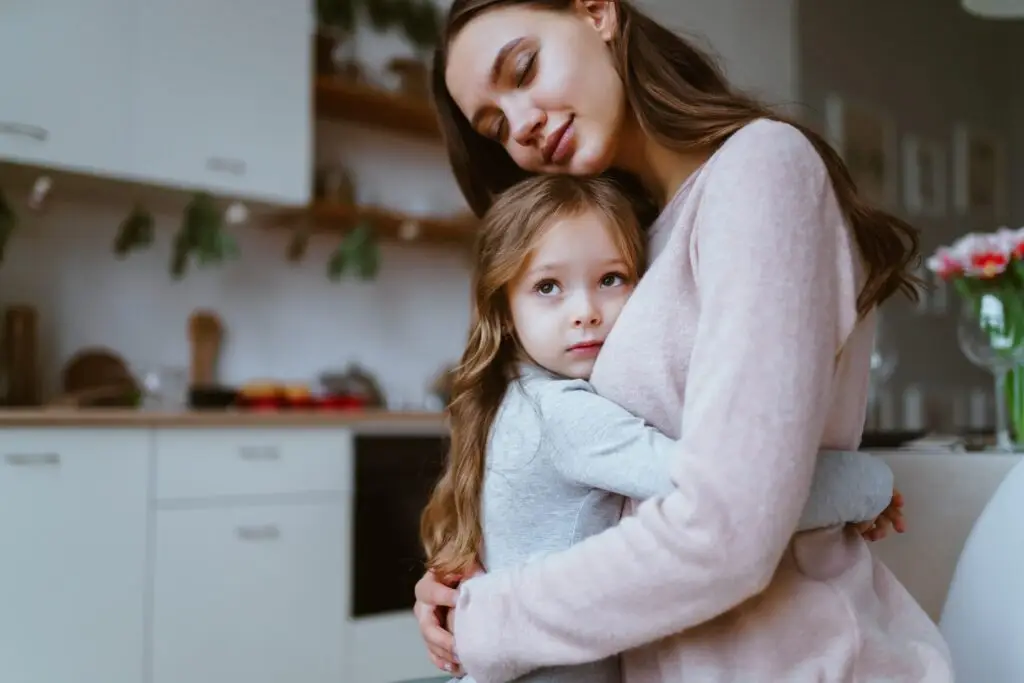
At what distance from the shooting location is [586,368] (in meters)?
0.99

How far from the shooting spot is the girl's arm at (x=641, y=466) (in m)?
0.79

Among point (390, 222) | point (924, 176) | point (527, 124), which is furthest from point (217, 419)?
point (924, 176)

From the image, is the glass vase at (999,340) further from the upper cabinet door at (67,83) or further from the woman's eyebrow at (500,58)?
the upper cabinet door at (67,83)

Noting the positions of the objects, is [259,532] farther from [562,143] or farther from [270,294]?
[562,143]

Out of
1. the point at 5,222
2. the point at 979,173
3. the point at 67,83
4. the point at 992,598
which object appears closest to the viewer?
the point at 992,598

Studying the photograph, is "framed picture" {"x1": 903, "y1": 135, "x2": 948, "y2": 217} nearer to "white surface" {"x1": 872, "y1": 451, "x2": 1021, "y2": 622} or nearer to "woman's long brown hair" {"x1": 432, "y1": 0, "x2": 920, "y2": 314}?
"white surface" {"x1": 872, "y1": 451, "x2": 1021, "y2": 622}

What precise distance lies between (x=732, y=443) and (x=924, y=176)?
557 centimetres

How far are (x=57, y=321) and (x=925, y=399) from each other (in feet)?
14.6

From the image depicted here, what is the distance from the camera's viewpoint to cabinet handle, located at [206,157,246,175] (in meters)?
2.80

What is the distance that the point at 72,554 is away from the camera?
2.26 meters

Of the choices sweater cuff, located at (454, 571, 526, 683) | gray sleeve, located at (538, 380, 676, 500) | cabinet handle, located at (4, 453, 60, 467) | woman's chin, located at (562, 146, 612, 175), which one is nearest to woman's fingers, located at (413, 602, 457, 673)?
sweater cuff, located at (454, 571, 526, 683)

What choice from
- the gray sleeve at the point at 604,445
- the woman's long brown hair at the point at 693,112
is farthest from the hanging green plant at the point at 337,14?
the gray sleeve at the point at 604,445

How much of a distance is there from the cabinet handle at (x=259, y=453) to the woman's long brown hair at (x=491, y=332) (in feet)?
5.29

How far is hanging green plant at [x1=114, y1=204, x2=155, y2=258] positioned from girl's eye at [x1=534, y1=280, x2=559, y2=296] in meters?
2.15
